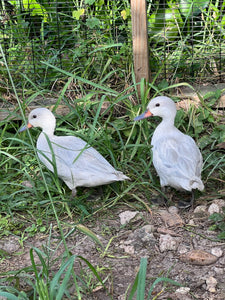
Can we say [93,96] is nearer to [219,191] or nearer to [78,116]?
[78,116]

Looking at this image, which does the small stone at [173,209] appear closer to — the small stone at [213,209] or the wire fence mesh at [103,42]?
the small stone at [213,209]

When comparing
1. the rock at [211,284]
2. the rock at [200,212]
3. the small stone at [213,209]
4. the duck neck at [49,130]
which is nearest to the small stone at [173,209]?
the rock at [200,212]

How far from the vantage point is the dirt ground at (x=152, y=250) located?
313cm

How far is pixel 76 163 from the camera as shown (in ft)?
13.4

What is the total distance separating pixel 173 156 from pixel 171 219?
489 mm

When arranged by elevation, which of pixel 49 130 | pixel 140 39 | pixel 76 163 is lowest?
pixel 76 163

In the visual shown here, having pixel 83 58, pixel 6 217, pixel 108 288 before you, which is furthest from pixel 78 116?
pixel 108 288

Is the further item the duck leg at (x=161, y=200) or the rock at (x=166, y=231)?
the duck leg at (x=161, y=200)

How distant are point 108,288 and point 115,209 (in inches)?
40.8

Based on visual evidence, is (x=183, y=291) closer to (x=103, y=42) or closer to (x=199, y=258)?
(x=199, y=258)

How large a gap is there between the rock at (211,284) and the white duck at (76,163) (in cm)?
111

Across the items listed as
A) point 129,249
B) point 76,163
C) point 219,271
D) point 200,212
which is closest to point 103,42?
point 76,163

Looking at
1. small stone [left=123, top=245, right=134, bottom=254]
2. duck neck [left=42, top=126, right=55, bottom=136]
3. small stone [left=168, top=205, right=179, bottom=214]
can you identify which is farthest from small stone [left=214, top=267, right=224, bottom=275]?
duck neck [left=42, top=126, right=55, bottom=136]

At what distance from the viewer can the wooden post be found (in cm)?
474
